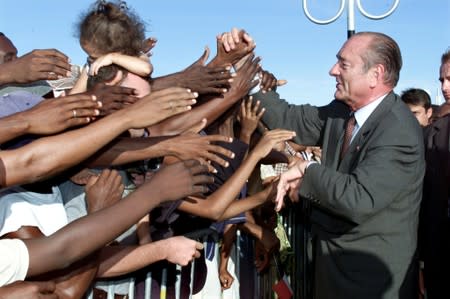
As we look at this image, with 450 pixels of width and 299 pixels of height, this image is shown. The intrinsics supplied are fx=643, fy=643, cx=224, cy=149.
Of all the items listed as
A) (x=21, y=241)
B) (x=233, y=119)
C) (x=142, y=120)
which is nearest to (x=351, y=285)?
(x=233, y=119)

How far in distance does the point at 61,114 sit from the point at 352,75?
6.28 feet

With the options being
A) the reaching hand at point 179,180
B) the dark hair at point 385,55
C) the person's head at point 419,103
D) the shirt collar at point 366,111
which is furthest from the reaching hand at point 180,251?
the person's head at point 419,103

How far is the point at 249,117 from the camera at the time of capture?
13.6 feet

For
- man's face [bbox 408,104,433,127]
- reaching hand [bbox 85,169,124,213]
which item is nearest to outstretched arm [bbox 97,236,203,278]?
reaching hand [bbox 85,169,124,213]

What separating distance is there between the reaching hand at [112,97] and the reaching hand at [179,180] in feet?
1.29

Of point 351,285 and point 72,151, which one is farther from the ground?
point 72,151

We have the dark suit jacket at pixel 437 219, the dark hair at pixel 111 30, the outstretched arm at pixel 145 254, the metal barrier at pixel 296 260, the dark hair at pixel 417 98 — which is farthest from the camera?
the dark hair at pixel 417 98

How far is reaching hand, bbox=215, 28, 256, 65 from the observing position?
3.53 meters

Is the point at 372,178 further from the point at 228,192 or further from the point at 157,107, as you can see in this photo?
the point at 157,107

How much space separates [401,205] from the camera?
3.55 m

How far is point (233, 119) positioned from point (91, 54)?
1134 millimetres

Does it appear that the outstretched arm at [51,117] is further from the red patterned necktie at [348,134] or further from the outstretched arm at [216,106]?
the red patterned necktie at [348,134]

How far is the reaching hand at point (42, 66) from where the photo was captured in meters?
3.00

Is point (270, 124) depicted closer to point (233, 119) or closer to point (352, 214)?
point (233, 119)
